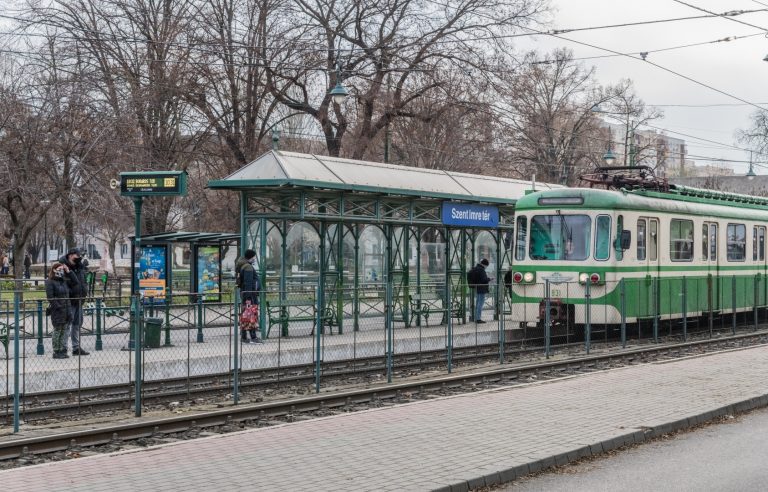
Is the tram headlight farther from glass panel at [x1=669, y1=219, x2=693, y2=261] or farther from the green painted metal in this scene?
the green painted metal

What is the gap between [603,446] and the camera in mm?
10641

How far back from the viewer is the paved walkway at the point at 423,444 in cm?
890

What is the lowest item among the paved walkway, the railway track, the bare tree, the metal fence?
the railway track

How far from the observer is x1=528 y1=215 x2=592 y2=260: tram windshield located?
23.3 m

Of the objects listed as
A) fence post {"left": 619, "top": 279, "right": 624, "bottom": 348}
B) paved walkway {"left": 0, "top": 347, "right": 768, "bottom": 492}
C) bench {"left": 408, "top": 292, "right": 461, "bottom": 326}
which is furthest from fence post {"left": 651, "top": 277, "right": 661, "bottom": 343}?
paved walkway {"left": 0, "top": 347, "right": 768, "bottom": 492}

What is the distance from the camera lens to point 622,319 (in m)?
22.6

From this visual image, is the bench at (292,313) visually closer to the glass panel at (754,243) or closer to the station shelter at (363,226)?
the station shelter at (363,226)

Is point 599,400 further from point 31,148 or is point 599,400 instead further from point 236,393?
point 31,148

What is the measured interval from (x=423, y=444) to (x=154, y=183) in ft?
41.0

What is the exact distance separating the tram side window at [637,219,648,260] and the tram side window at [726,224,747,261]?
4.53 metres

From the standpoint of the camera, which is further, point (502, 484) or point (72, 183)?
point (72, 183)

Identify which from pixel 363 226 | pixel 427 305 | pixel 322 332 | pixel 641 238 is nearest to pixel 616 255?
pixel 641 238

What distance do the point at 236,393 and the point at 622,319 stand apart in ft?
35.4

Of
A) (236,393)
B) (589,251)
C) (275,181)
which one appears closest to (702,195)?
(589,251)
